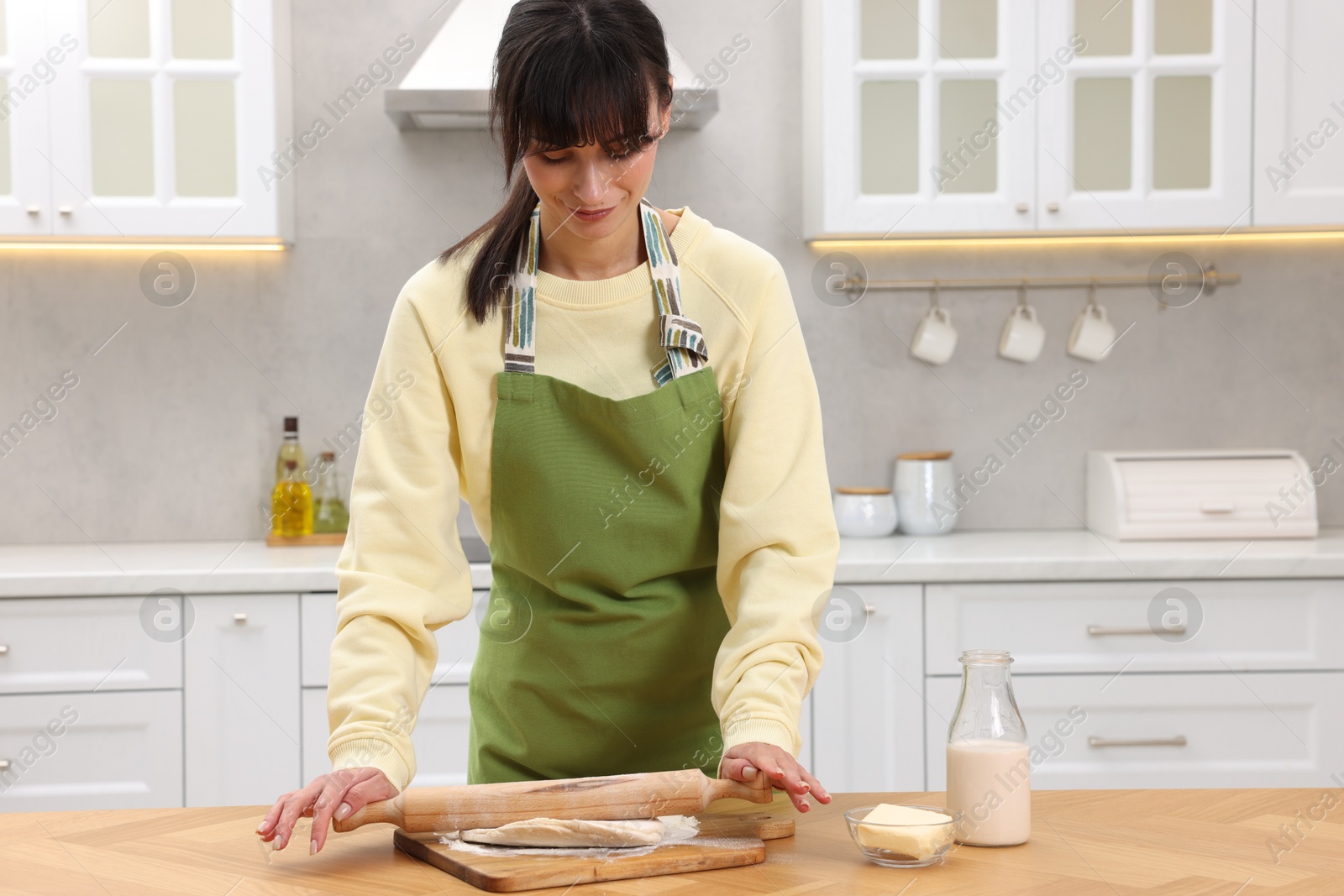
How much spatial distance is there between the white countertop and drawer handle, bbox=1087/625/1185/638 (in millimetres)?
94

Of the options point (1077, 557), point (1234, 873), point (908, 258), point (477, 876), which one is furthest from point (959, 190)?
point (477, 876)

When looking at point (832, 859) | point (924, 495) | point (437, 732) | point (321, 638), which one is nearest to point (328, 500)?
point (321, 638)

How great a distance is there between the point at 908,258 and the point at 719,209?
1.51 feet

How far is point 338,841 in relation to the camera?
1.04 meters

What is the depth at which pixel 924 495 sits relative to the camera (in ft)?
9.04

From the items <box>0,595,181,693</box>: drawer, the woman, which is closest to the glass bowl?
the woman

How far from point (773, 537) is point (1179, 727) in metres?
1.54

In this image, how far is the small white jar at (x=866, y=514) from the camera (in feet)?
8.83

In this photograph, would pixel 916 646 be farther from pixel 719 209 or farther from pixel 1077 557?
pixel 719 209

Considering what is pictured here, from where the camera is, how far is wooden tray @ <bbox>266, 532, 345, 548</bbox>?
2.68 metres

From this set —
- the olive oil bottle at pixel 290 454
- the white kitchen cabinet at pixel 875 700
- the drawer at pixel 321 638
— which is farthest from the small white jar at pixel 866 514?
the olive oil bottle at pixel 290 454

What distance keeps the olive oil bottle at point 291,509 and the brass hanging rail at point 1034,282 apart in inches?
51.7

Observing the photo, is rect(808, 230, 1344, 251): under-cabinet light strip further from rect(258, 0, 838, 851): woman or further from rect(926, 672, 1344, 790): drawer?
rect(258, 0, 838, 851): woman

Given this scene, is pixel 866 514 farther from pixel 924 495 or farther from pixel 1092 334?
pixel 1092 334
